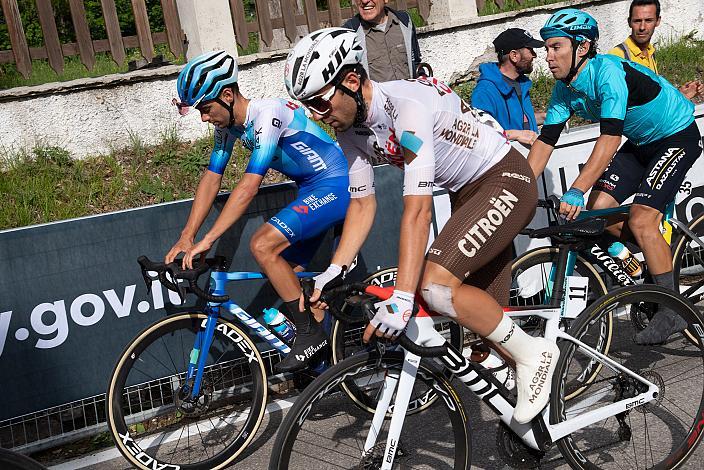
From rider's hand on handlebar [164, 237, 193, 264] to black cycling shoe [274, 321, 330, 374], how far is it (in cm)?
84

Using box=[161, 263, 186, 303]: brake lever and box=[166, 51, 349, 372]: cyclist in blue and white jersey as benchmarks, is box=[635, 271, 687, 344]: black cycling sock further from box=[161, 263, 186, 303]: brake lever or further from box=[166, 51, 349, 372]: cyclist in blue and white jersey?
box=[161, 263, 186, 303]: brake lever

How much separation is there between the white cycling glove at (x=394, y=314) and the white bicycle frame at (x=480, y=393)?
276 millimetres

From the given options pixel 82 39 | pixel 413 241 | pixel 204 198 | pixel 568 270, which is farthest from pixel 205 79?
pixel 82 39

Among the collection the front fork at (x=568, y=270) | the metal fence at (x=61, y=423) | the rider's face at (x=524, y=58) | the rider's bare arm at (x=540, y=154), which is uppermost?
the rider's face at (x=524, y=58)

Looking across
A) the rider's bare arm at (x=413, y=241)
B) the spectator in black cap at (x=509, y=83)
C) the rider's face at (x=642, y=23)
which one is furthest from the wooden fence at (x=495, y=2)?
the rider's bare arm at (x=413, y=241)

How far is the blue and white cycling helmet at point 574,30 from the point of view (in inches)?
209

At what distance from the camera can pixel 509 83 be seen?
23.5ft

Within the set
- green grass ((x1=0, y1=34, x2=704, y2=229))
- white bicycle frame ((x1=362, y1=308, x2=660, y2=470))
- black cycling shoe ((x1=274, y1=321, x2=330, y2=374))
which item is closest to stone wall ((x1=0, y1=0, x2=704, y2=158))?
green grass ((x1=0, y1=34, x2=704, y2=229))

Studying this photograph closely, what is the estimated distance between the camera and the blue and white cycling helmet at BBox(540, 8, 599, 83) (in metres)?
5.32

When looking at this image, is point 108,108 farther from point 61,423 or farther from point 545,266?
point 545,266

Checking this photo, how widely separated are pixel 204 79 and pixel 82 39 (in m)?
5.85

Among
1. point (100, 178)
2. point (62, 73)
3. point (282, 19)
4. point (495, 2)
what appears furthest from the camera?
point (495, 2)

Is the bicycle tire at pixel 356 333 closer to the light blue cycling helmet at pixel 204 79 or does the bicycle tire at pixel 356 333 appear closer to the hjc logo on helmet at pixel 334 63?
the light blue cycling helmet at pixel 204 79

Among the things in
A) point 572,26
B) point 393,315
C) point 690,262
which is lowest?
point 690,262
